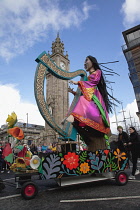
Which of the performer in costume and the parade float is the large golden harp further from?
the performer in costume

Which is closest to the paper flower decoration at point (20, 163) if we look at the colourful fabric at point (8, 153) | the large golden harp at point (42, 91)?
the colourful fabric at point (8, 153)

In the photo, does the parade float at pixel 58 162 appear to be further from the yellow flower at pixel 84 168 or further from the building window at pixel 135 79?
the building window at pixel 135 79

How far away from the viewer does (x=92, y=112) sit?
141 inches

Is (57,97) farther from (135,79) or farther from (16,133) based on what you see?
(16,133)

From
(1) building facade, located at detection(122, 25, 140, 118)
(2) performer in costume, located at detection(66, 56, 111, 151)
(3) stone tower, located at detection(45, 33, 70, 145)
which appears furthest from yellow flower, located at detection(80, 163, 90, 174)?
(3) stone tower, located at detection(45, 33, 70, 145)

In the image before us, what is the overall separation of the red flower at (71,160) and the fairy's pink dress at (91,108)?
79 cm

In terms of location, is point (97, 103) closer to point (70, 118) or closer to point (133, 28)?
point (70, 118)

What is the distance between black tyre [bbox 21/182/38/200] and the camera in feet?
8.13

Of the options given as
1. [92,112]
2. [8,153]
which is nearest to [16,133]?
[8,153]

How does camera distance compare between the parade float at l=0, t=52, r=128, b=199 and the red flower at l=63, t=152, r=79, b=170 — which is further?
the red flower at l=63, t=152, r=79, b=170

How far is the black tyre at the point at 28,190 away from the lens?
2.48m

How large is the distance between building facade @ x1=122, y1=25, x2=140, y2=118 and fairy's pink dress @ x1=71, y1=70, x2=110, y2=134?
54.2 feet

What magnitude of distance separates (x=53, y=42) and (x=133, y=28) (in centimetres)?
2436

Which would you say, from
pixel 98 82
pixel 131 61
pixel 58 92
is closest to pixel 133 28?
pixel 131 61
